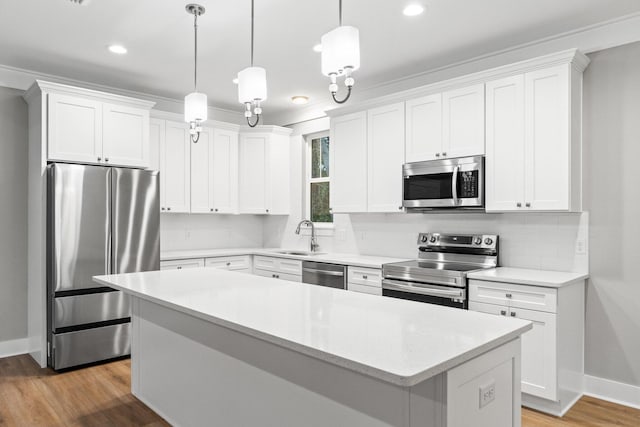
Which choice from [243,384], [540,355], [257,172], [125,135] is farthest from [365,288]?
[125,135]

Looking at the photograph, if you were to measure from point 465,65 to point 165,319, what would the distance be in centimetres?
321

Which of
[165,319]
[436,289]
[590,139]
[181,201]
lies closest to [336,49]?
[165,319]

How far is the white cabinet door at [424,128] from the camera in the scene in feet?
12.2

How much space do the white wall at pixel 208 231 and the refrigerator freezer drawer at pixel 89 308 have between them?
1130 millimetres

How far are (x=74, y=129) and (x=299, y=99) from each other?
2.36 m

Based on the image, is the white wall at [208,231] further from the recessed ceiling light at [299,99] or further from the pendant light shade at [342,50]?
the pendant light shade at [342,50]

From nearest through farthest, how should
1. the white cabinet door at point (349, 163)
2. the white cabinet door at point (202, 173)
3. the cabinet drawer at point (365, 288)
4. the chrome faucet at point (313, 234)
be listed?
the cabinet drawer at point (365, 288), the white cabinet door at point (349, 163), the white cabinet door at point (202, 173), the chrome faucet at point (313, 234)

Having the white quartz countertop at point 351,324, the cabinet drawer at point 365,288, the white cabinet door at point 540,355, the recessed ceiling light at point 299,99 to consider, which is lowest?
the white cabinet door at point 540,355

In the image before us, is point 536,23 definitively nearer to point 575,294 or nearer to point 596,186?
point 596,186

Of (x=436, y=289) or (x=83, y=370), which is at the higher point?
(x=436, y=289)

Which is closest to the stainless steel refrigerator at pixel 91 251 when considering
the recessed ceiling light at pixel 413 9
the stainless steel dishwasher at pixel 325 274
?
the stainless steel dishwasher at pixel 325 274

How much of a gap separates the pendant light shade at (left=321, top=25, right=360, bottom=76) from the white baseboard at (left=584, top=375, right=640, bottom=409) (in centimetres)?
294

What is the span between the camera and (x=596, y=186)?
10.5 feet

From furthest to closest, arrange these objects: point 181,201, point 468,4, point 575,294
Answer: point 181,201
point 575,294
point 468,4
